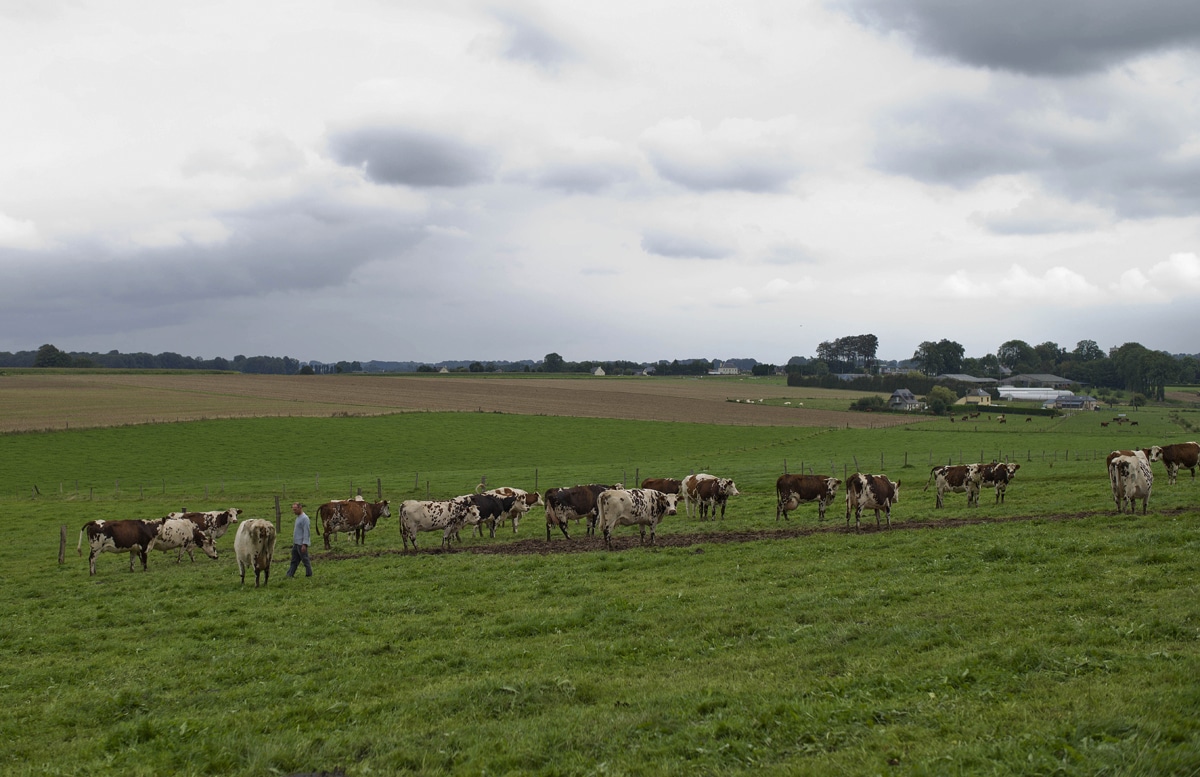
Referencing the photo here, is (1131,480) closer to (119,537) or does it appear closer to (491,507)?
(491,507)

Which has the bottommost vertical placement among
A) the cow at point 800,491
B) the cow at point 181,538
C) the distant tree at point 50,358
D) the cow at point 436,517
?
the cow at point 181,538

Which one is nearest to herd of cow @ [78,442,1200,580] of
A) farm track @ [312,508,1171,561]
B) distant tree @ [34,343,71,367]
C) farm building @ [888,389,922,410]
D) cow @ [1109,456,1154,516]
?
cow @ [1109,456,1154,516]

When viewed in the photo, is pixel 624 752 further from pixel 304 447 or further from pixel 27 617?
pixel 304 447

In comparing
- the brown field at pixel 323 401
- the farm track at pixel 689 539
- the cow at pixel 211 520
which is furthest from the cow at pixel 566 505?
the brown field at pixel 323 401

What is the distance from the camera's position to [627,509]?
75.6ft

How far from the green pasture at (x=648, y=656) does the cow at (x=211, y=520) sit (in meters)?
1.22

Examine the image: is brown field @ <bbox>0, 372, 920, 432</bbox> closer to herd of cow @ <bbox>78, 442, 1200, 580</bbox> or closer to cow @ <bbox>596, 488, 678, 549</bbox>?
herd of cow @ <bbox>78, 442, 1200, 580</bbox>

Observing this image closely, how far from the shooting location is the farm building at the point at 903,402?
115 meters

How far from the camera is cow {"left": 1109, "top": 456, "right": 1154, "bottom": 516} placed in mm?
22031

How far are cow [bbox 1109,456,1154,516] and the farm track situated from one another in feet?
2.40

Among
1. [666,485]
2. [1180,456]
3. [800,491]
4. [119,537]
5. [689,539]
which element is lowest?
[119,537]

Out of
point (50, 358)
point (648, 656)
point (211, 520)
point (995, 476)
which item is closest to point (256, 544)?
point (211, 520)

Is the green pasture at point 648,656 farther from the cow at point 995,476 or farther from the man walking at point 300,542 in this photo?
the cow at point 995,476

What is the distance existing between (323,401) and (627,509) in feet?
287
